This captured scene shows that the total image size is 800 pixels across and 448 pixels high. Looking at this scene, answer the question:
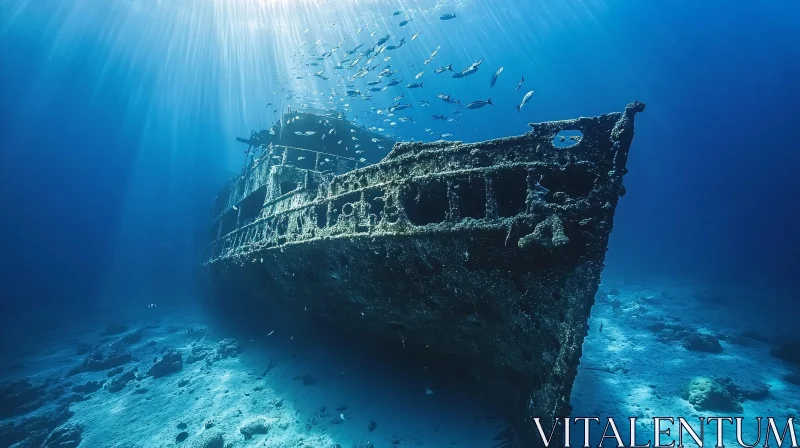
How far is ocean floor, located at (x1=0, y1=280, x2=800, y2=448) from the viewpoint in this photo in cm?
712

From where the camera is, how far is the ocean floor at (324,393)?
7121 millimetres

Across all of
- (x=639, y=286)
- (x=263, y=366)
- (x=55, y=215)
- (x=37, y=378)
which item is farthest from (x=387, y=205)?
(x=55, y=215)

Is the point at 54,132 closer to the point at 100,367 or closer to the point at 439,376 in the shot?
the point at 100,367

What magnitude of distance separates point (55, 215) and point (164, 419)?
193ft

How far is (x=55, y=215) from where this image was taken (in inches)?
1895

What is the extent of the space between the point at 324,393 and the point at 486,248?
259 inches

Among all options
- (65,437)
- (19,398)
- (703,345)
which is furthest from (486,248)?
(19,398)

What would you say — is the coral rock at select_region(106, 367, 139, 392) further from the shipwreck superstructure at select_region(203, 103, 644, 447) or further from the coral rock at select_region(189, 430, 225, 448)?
the shipwreck superstructure at select_region(203, 103, 644, 447)

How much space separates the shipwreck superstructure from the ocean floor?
5.78ft

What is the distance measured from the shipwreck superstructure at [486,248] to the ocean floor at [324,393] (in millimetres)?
1762

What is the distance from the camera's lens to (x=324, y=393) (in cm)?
841

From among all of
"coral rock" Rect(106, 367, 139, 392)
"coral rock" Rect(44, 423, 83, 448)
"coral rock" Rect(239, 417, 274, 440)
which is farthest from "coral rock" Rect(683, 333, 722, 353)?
"coral rock" Rect(106, 367, 139, 392)

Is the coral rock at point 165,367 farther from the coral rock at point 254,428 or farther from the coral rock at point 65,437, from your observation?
the coral rock at point 254,428

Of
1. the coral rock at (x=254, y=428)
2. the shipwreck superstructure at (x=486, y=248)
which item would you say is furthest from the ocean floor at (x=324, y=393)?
the shipwreck superstructure at (x=486, y=248)
